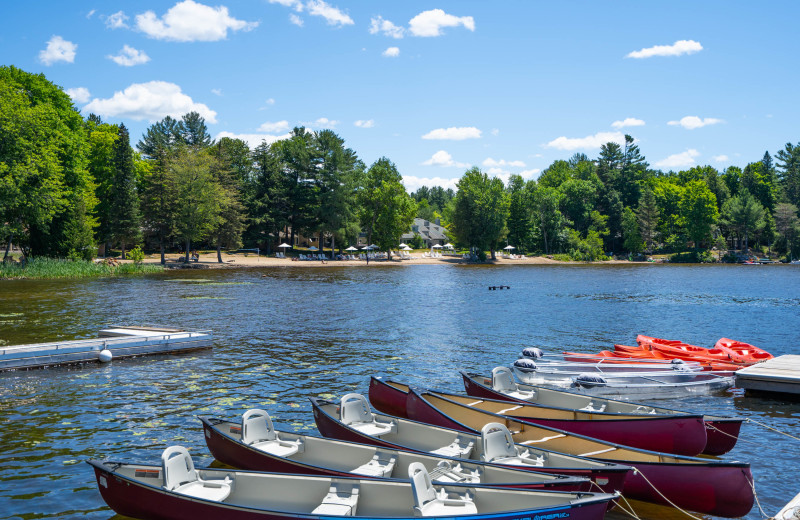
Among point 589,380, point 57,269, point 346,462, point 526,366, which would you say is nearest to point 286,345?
point 526,366

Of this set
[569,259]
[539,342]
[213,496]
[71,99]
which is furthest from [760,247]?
[213,496]

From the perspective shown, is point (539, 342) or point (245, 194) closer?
point (539, 342)

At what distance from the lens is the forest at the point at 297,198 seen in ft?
204

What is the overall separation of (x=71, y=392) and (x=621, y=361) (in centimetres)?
1977

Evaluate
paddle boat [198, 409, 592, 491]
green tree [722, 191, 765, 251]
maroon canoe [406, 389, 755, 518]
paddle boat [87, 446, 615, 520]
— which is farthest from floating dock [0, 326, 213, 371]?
green tree [722, 191, 765, 251]

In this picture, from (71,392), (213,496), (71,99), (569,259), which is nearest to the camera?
(213,496)

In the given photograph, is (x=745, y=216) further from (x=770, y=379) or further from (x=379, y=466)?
(x=379, y=466)

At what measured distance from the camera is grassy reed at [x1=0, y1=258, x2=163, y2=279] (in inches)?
2271

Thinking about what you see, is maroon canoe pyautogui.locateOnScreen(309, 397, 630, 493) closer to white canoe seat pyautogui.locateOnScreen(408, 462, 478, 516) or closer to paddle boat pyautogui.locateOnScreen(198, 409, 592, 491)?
paddle boat pyautogui.locateOnScreen(198, 409, 592, 491)

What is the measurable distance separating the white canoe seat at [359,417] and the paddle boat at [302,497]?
309 centimetres

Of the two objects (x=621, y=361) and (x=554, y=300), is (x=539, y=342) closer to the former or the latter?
(x=621, y=361)

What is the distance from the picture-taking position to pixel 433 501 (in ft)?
28.9

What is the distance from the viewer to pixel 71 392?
1891cm

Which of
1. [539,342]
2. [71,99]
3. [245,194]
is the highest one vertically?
[71,99]
